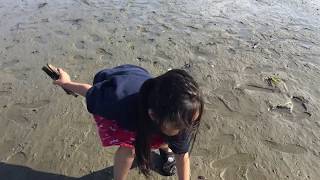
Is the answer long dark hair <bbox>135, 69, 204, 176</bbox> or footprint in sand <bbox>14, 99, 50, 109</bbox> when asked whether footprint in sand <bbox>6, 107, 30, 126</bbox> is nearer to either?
footprint in sand <bbox>14, 99, 50, 109</bbox>

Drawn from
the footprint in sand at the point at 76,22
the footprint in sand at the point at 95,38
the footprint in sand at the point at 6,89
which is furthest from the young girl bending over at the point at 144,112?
the footprint in sand at the point at 76,22

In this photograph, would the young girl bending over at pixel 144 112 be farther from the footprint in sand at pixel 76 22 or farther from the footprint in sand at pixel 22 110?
the footprint in sand at pixel 76 22

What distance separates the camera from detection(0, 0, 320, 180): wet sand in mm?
3252

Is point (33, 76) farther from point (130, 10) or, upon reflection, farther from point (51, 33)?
point (130, 10)

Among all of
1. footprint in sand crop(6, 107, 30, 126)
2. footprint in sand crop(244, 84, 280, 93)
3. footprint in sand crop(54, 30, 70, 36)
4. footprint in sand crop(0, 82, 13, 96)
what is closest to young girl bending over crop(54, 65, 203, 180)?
footprint in sand crop(6, 107, 30, 126)

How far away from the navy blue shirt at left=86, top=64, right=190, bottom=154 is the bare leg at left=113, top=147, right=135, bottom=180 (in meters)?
0.22

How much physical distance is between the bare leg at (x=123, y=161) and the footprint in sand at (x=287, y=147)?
1234 mm

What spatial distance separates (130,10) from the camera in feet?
21.1

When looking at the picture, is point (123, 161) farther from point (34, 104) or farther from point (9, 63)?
point (9, 63)

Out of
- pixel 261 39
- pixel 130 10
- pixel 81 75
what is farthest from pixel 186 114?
pixel 130 10

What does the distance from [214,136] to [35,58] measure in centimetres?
241

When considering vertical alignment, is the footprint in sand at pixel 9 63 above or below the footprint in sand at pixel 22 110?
Result: below

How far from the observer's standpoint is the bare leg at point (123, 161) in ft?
9.17

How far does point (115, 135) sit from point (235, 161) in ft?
3.33
